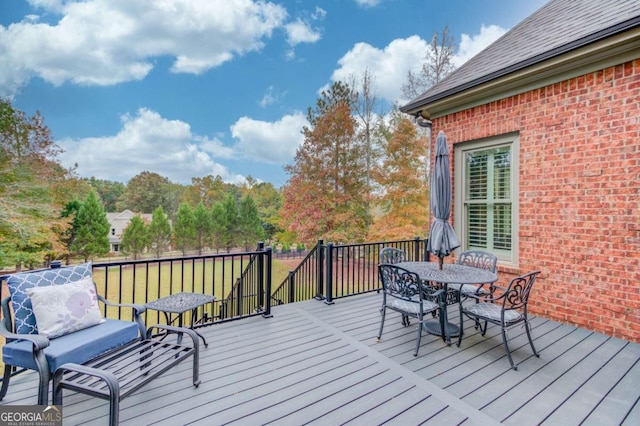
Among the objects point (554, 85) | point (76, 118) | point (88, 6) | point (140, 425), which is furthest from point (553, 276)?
point (76, 118)

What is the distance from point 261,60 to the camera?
18.7 metres

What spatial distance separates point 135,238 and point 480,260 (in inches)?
907

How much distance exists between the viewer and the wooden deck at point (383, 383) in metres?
1.87

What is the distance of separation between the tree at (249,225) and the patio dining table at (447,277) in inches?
854

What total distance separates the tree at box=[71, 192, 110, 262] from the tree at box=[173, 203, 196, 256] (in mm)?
5332

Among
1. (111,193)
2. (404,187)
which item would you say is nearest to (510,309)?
(404,187)

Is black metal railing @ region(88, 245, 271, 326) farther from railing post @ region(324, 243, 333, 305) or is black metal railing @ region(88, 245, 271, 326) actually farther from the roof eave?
the roof eave

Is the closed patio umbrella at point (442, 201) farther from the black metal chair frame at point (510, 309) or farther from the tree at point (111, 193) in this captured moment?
the tree at point (111, 193)

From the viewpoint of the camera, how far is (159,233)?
21984mm

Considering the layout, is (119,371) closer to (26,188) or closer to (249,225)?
(26,188)

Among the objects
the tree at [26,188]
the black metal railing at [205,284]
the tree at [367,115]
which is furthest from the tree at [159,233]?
the tree at [367,115]

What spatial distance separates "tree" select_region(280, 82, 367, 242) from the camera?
40.0 feet

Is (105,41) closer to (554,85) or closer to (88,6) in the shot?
(88,6)

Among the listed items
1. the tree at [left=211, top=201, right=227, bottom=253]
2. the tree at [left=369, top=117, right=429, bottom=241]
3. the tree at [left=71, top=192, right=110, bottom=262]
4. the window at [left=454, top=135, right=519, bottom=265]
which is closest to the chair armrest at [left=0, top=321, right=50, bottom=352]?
the window at [left=454, top=135, right=519, bottom=265]
